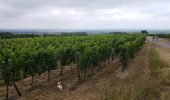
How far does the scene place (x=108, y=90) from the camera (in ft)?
85.7

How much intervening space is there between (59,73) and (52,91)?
32.2 feet

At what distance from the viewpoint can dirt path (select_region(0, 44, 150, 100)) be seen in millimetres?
24922

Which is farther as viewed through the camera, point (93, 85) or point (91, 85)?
point (91, 85)

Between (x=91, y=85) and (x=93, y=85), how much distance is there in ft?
0.71

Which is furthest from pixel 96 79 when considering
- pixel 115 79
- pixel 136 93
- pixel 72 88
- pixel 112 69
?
pixel 136 93

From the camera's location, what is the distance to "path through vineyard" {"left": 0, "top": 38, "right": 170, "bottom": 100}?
24.8m

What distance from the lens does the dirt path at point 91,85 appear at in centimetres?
2492

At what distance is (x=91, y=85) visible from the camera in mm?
29625

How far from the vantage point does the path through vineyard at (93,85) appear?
2484 centimetres

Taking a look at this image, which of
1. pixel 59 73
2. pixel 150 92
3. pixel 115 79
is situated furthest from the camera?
pixel 59 73

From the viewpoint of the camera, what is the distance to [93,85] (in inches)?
1162

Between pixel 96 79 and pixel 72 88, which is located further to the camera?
pixel 96 79

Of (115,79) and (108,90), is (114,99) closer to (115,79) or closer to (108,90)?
(108,90)

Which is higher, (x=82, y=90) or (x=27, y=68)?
(x=27, y=68)
